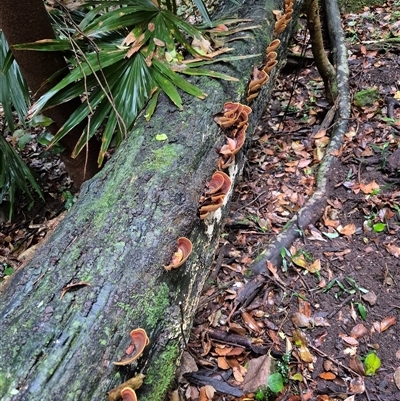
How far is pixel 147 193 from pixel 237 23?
213 cm

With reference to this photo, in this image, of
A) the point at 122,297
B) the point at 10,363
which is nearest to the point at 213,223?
the point at 122,297

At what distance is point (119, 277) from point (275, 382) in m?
1.34

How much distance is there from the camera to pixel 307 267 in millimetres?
3246

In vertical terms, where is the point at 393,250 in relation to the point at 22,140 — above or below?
below

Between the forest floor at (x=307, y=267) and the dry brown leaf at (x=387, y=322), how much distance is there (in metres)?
0.01

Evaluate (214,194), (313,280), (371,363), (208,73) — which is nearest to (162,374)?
(214,194)

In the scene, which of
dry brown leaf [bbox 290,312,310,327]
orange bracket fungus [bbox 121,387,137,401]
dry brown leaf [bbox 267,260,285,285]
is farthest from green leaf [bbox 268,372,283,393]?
orange bracket fungus [bbox 121,387,137,401]

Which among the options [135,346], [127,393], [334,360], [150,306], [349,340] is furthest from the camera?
[349,340]

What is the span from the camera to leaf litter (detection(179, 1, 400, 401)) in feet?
8.34

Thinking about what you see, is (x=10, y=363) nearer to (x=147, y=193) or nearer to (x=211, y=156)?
(x=147, y=193)

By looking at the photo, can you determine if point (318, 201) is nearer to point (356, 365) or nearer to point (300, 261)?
point (300, 261)

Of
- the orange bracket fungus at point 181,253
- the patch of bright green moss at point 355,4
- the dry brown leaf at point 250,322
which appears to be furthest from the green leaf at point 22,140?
the patch of bright green moss at point 355,4

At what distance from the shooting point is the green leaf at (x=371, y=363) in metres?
2.52

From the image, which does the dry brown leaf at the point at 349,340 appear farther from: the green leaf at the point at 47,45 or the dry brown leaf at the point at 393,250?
the green leaf at the point at 47,45
